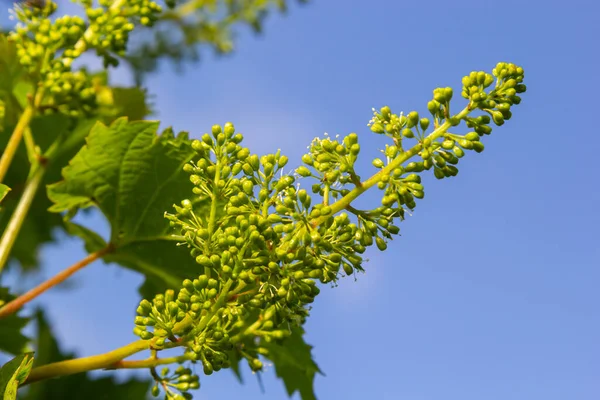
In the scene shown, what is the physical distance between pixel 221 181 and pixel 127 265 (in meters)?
1.78

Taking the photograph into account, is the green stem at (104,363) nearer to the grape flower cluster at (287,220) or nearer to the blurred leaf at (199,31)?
the grape flower cluster at (287,220)

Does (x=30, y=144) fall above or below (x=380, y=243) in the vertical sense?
above

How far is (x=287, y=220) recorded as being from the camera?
2.60m

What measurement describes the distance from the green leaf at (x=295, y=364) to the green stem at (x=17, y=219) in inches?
55.4

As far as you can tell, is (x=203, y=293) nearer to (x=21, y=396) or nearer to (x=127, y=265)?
(x=127, y=265)

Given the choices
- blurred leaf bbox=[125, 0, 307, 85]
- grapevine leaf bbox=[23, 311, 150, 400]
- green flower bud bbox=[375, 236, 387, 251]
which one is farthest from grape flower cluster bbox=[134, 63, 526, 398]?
blurred leaf bbox=[125, 0, 307, 85]

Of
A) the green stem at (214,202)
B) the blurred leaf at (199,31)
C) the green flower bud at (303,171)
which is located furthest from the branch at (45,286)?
the blurred leaf at (199,31)

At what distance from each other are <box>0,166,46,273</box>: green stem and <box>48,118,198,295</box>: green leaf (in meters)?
0.16

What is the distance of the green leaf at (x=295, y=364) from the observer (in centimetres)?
396

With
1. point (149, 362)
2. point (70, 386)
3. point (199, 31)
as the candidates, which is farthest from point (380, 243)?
point (199, 31)

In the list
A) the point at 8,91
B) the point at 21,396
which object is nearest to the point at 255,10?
the point at 8,91

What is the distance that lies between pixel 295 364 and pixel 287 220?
5.67 feet

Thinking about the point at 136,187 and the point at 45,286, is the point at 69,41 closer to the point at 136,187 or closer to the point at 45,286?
the point at 136,187

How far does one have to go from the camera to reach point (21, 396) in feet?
15.5
